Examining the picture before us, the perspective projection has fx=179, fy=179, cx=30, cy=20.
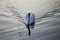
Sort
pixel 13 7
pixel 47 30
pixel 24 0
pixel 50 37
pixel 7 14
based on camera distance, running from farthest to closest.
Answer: pixel 24 0 → pixel 13 7 → pixel 7 14 → pixel 47 30 → pixel 50 37

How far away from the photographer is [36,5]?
4.56 meters

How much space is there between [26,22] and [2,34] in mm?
589

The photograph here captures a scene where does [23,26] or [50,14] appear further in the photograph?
[50,14]

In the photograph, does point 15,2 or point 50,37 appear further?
point 15,2

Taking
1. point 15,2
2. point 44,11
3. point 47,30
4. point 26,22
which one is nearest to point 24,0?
point 15,2

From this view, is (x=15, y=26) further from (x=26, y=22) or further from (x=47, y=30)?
(x=47, y=30)

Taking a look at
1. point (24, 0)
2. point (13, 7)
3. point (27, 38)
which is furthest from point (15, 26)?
point (24, 0)

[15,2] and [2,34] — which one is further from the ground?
[15,2]

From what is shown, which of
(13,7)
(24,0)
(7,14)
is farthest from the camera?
(24,0)

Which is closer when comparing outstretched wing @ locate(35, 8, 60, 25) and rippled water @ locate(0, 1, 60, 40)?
rippled water @ locate(0, 1, 60, 40)

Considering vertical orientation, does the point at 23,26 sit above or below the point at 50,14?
below

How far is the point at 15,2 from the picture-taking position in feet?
15.4

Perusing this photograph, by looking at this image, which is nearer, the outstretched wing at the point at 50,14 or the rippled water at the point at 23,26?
the rippled water at the point at 23,26

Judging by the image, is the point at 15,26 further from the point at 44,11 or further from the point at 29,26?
the point at 44,11
